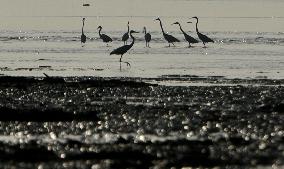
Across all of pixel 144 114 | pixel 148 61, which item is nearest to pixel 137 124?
pixel 144 114

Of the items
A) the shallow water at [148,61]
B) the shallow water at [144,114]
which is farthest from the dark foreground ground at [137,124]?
the shallow water at [148,61]

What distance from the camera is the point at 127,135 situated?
57.1ft

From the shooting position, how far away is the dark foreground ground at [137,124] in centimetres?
1430

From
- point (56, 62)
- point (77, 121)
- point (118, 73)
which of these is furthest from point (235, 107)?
point (56, 62)

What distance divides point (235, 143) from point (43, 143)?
365 cm

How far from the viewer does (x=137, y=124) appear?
19125 millimetres

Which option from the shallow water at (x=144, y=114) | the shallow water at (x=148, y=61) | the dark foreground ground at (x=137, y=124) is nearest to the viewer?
the dark foreground ground at (x=137, y=124)

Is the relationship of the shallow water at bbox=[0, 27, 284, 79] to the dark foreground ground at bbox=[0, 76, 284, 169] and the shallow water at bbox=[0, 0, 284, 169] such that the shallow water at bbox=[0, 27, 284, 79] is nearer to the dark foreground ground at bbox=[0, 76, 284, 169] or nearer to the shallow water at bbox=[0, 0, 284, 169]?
the shallow water at bbox=[0, 0, 284, 169]

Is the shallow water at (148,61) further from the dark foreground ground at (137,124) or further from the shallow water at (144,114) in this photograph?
the dark foreground ground at (137,124)

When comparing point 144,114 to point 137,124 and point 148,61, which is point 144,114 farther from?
point 148,61

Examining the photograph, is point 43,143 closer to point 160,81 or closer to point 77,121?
point 77,121

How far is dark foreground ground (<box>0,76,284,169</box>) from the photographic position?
14.3m

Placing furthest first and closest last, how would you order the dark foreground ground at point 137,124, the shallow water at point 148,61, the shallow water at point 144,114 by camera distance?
the shallow water at point 148,61 < the shallow water at point 144,114 < the dark foreground ground at point 137,124

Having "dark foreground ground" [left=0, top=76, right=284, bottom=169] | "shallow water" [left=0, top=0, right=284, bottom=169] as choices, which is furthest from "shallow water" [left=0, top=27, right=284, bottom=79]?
"dark foreground ground" [left=0, top=76, right=284, bottom=169]
